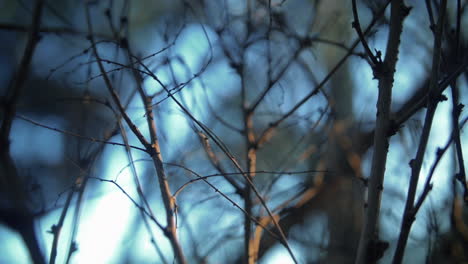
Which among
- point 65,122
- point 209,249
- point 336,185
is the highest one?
point 65,122

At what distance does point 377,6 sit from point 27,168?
3.85ft

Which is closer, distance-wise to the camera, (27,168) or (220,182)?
(27,168)

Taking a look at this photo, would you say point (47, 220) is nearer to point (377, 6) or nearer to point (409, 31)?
point (377, 6)

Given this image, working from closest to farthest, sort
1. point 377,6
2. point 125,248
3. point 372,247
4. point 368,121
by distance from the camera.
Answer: point 372,247 < point 377,6 < point 125,248 < point 368,121

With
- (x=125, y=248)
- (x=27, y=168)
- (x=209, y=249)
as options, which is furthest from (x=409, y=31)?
(x=27, y=168)

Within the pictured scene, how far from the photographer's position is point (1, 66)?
2256 mm

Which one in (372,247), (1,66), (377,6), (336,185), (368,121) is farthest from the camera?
(336,185)

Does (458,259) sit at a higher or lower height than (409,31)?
lower

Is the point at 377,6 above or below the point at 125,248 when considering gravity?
above

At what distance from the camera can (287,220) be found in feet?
6.51

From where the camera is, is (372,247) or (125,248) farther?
(125,248)

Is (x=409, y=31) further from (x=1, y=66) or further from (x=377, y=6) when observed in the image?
(x=1, y=66)

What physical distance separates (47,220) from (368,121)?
1.38 metres

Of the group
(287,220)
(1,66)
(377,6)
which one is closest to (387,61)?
(377,6)
